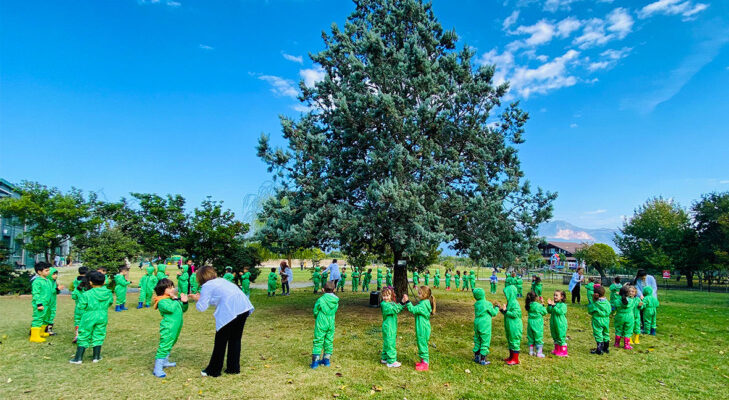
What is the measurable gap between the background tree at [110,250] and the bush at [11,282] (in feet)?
8.51

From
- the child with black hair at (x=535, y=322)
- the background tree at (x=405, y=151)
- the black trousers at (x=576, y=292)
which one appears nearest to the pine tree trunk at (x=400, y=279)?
the background tree at (x=405, y=151)

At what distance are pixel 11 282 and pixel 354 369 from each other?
20950mm

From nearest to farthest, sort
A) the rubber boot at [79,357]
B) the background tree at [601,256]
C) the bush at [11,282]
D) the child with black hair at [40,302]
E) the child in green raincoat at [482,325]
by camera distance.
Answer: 1. the rubber boot at [79,357]
2. the child in green raincoat at [482,325]
3. the child with black hair at [40,302]
4. the bush at [11,282]
5. the background tree at [601,256]

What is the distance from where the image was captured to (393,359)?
23.9ft

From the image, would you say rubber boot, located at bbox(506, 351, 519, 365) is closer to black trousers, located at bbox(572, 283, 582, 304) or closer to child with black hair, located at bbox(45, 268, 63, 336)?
child with black hair, located at bbox(45, 268, 63, 336)

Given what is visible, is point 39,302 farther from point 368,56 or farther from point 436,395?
point 368,56

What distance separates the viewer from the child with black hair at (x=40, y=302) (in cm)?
857

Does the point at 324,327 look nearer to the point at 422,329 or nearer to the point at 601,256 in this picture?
the point at 422,329

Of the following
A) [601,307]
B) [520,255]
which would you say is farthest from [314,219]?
[601,307]

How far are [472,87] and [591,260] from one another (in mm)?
44546

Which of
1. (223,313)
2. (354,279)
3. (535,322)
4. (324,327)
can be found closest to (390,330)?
(324,327)

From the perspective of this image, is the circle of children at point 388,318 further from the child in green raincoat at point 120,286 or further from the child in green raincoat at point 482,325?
the child in green raincoat at point 120,286

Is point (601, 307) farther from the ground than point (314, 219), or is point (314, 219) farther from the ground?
point (314, 219)

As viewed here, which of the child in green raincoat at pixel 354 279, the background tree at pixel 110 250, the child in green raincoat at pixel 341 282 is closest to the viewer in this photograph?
the background tree at pixel 110 250
